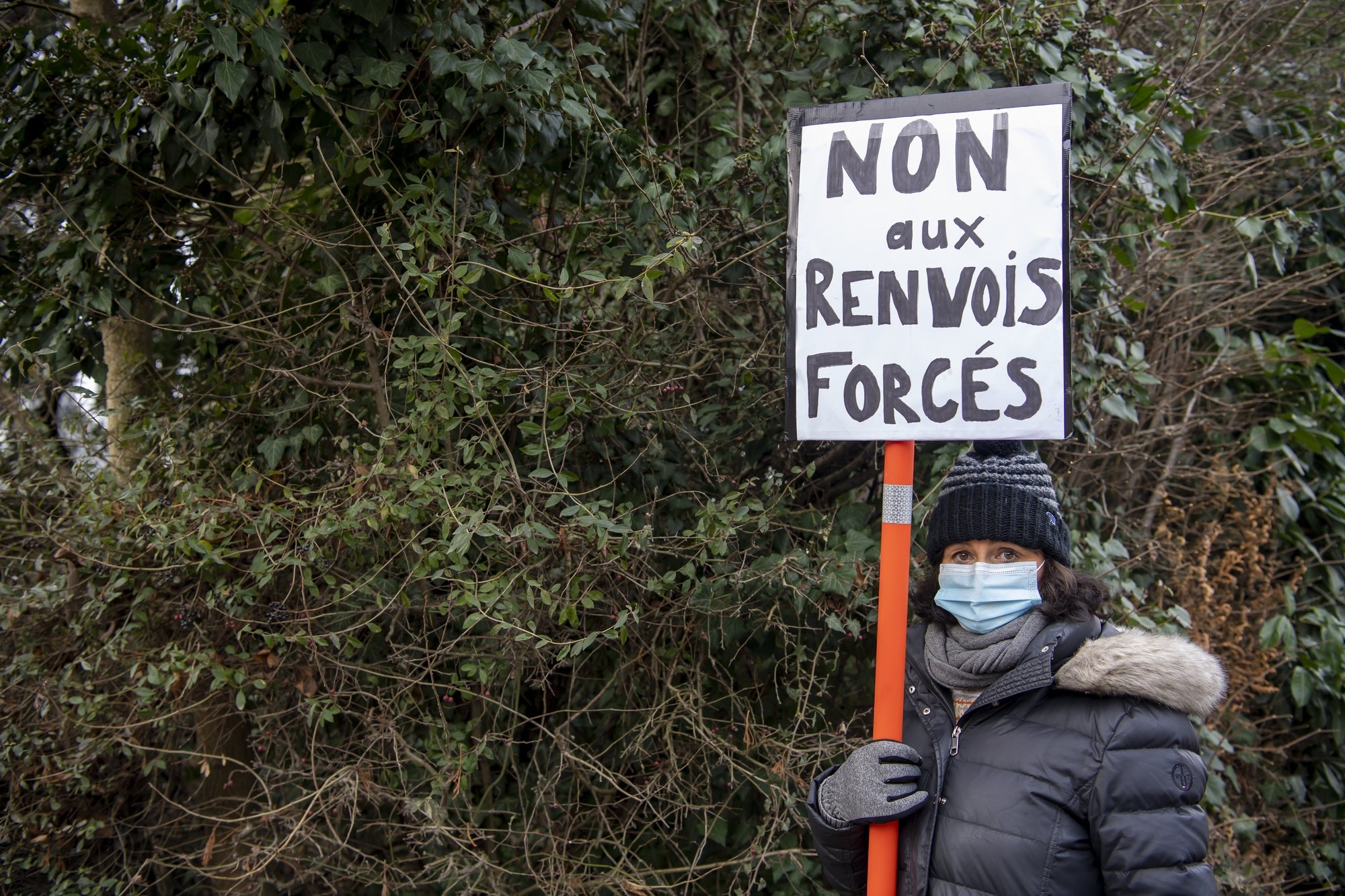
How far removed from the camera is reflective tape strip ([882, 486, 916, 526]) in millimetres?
2031

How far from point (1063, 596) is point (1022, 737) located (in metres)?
0.30

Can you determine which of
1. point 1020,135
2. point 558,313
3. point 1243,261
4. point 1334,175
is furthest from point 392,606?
→ point 1334,175

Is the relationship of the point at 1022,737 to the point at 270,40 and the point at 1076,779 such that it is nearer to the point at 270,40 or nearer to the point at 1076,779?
the point at 1076,779

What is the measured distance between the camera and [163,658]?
3.02m

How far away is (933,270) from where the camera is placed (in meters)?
2.02

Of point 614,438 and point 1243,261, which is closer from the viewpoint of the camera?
point 614,438

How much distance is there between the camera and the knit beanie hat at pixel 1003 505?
76.4 inches

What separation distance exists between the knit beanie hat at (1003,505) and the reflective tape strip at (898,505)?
7 centimetres

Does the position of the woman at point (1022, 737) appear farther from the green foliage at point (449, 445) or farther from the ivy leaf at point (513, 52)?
the ivy leaf at point (513, 52)

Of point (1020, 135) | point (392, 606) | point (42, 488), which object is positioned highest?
point (1020, 135)

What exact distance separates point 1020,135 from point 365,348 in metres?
2.00

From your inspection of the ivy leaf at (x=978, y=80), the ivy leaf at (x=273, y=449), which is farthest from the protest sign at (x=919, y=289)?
the ivy leaf at (x=273, y=449)

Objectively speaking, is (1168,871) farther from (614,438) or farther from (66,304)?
(66,304)

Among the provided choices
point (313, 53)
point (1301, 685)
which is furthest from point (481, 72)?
point (1301, 685)
